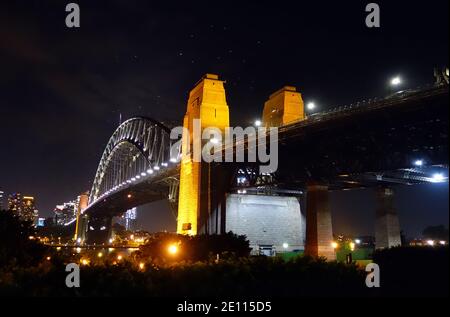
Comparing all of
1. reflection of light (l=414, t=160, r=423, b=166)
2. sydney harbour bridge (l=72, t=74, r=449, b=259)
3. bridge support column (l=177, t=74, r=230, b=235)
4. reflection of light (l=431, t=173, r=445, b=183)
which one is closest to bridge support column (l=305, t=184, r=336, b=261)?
sydney harbour bridge (l=72, t=74, r=449, b=259)

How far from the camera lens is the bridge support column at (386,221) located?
42906mm

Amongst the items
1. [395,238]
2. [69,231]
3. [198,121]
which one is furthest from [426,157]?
[69,231]

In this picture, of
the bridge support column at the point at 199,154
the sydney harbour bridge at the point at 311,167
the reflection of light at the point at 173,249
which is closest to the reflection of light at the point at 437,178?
the sydney harbour bridge at the point at 311,167

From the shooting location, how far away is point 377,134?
3341 cm

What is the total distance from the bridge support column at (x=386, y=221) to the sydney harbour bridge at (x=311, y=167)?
10cm

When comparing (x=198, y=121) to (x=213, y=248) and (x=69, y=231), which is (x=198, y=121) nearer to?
(x=213, y=248)

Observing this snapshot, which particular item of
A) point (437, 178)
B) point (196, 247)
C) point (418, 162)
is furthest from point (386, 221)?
point (196, 247)

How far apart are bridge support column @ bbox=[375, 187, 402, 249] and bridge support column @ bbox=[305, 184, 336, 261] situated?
5316 mm

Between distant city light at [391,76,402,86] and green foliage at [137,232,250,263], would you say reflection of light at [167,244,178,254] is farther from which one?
distant city light at [391,76,402,86]

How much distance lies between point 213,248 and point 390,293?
24.1 meters

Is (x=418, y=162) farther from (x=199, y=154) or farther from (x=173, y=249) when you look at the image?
(x=199, y=154)

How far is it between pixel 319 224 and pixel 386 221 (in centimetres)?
774

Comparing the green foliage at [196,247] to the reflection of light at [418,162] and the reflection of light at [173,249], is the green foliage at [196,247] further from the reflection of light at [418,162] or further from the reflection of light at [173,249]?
the reflection of light at [418,162]

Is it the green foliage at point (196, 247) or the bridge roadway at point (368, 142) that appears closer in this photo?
the bridge roadway at point (368, 142)
